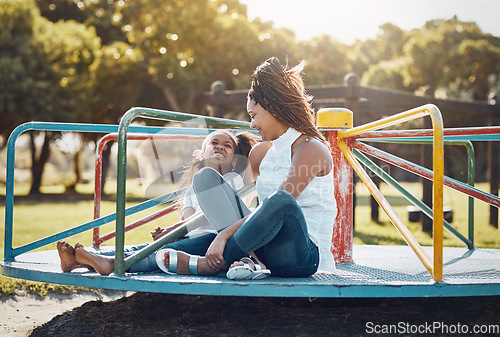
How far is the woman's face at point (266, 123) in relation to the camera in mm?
2422

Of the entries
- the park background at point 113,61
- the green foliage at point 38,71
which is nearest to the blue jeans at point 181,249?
the park background at point 113,61

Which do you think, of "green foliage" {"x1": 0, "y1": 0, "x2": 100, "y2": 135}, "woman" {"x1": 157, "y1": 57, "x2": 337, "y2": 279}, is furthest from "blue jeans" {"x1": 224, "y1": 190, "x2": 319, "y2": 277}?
"green foliage" {"x1": 0, "y1": 0, "x2": 100, "y2": 135}

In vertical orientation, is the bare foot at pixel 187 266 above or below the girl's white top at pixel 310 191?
below

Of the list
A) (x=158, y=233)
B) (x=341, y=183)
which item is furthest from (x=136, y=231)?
(x=341, y=183)

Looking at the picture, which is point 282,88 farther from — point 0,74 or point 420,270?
point 0,74

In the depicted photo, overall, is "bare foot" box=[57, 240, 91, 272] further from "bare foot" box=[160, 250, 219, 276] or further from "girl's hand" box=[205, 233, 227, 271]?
"girl's hand" box=[205, 233, 227, 271]

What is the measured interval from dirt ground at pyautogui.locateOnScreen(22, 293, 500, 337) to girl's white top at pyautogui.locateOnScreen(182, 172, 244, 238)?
0.49 metres

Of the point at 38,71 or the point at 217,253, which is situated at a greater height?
the point at 38,71

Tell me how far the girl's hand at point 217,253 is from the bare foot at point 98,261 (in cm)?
44

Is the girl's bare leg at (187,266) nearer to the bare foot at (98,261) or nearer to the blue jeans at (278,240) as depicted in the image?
the blue jeans at (278,240)

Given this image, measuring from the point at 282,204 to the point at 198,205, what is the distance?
2.59 feet

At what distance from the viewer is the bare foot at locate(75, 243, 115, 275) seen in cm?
227

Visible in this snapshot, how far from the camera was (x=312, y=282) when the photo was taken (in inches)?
84.3

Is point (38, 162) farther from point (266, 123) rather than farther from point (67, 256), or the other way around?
point (266, 123)
